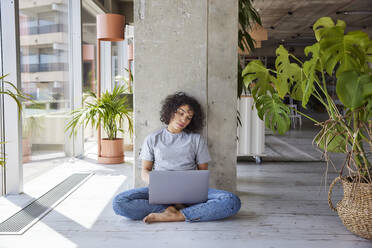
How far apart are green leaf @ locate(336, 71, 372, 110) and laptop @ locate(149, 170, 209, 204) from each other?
3.38 feet

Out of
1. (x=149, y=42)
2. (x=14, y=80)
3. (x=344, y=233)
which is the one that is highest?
(x=149, y=42)

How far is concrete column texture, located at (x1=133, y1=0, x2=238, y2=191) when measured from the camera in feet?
10.4

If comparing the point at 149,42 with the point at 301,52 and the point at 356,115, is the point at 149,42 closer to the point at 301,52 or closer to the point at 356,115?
the point at 356,115

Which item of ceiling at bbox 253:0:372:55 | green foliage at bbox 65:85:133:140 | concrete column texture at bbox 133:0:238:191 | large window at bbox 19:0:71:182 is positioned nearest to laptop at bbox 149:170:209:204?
concrete column texture at bbox 133:0:238:191

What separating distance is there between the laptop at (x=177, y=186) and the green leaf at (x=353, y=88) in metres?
1.03

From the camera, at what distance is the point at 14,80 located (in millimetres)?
3320

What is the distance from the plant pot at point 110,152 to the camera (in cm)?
502

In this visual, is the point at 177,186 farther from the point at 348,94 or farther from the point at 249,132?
the point at 249,132

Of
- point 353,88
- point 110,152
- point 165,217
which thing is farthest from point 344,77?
point 110,152

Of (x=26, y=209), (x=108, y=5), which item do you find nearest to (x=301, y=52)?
(x=108, y=5)

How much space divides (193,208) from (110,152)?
8.54ft

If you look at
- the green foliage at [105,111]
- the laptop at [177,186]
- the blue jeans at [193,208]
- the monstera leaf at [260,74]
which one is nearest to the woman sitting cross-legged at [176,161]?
the blue jeans at [193,208]

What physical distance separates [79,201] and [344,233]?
2.20m

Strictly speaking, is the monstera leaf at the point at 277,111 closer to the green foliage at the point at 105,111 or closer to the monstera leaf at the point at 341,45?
the monstera leaf at the point at 341,45
